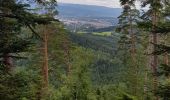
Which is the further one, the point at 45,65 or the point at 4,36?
the point at 45,65

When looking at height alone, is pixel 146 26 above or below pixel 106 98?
above

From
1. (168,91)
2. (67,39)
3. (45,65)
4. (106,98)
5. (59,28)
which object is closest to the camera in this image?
(168,91)

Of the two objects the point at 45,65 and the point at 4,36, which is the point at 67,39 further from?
the point at 4,36

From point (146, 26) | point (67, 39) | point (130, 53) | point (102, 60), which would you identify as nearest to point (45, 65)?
point (130, 53)

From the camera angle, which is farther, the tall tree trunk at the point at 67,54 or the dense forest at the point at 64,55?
the tall tree trunk at the point at 67,54

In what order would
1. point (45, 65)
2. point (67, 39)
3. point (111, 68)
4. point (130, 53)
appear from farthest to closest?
1. point (111, 68)
2. point (67, 39)
3. point (130, 53)
4. point (45, 65)

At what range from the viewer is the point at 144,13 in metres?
28.5

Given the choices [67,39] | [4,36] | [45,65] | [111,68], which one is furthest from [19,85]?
[111,68]

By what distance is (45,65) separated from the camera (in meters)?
36.6

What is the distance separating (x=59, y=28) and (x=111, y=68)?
119048mm

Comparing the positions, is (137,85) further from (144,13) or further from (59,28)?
(59,28)

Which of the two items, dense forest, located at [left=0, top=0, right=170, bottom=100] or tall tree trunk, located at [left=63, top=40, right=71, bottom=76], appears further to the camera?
tall tree trunk, located at [left=63, top=40, right=71, bottom=76]

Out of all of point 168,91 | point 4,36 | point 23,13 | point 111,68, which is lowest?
point 111,68

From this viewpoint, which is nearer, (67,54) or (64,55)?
(64,55)
